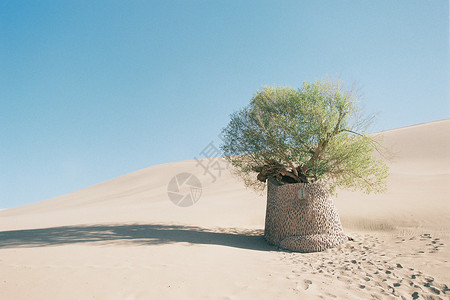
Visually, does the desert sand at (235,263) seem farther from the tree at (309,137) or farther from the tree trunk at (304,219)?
the tree at (309,137)

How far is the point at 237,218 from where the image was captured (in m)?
17.2

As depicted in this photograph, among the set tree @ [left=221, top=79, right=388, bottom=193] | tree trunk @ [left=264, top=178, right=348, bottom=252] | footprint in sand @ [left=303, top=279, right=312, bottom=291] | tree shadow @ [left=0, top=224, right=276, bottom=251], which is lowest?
footprint in sand @ [left=303, top=279, right=312, bottom=291]

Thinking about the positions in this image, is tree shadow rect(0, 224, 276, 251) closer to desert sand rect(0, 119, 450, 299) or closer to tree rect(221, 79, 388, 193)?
desert sand rect(0, 119, 450, 299)

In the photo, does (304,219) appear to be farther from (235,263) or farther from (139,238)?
(139,238)

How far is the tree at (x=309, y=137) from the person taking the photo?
10945 millimetres

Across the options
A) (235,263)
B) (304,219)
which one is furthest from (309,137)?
(235,263)

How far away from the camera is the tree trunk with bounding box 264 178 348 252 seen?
1022 cm

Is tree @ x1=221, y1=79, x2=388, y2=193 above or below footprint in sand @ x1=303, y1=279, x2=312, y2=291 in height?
above

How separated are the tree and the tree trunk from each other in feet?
2.96

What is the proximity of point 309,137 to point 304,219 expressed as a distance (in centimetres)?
327

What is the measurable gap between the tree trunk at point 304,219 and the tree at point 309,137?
90 centimetres

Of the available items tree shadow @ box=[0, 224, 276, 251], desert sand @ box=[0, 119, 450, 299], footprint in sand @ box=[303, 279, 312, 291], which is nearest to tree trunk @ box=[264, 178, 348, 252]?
desert sand @ box=[0, 119, 450, 299]

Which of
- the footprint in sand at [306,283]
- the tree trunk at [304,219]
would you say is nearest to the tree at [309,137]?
the tree trunk at [304,219]

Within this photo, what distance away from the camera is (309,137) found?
36.3 feet
